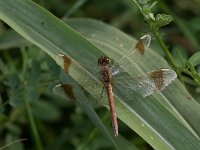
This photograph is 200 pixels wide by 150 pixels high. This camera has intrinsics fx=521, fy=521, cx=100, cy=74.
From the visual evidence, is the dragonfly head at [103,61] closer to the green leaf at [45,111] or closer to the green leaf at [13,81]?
the green leaf at [13,81]

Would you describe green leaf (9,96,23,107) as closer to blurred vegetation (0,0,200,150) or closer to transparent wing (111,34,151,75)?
blurred vegetation (0,0,200,150)

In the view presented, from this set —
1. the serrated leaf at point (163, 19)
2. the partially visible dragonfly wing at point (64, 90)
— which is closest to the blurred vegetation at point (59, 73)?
the serrated leaf at point (163, 19)

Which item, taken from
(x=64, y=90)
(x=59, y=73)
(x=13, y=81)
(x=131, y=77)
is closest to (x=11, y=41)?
(x=13, y=81)

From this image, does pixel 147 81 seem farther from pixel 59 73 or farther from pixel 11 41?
pixel 11 41

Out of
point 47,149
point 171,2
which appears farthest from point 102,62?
point 171,2

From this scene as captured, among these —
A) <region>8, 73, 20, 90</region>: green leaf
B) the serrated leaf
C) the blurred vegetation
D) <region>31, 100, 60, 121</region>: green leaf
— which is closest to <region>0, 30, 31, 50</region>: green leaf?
the blurred vegetation

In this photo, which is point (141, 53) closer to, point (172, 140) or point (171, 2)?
point (172, 140)

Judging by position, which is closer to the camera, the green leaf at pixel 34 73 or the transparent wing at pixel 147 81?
the transparent wing at pixel 147 81
